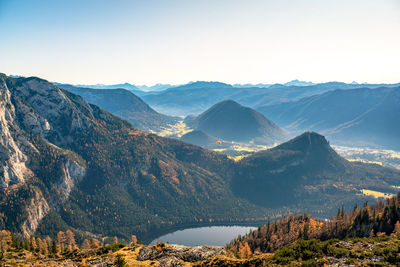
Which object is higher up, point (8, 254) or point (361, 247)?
point (361, 247)

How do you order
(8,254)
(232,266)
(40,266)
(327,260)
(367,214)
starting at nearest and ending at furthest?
1. (327,260)
2. (232,266)
3. (40,266)
4. (8,254)
5. (367,214)

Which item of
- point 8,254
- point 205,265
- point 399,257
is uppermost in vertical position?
point 399,257

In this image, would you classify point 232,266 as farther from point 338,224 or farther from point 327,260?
point 338,224

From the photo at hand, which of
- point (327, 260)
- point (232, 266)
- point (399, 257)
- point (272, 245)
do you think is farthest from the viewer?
point (272, 245)

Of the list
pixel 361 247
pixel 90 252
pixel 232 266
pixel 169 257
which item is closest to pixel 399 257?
pixel 361 247

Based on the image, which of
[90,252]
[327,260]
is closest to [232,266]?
[327,260]

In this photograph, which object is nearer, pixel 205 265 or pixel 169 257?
pixel 205 265

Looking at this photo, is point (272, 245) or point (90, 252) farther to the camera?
point (272, 245)

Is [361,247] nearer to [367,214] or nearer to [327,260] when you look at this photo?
[327,260]

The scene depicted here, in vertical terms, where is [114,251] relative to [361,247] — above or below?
below
